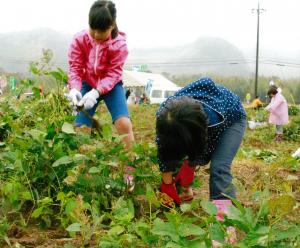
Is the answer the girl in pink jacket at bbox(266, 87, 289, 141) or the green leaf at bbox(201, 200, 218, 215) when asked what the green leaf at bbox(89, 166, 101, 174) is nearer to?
the green leaf at bbox(201, 200, 218, 215)

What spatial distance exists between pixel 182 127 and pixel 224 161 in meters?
0.41

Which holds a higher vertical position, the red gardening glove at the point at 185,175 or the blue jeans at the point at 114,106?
the blue jeans at the point at 114,106

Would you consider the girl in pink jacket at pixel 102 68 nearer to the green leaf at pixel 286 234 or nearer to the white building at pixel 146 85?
the green leaf at pixel 286 234

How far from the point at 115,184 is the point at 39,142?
0.37 m

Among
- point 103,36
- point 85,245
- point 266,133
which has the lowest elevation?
point 266,133

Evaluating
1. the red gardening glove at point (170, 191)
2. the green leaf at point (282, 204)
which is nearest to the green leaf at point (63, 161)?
the red gardening glove at point (170, 191)

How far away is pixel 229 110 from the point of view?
91.5 inches

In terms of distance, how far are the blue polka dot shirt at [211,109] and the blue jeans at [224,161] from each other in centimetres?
3

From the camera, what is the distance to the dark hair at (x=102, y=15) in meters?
2.74

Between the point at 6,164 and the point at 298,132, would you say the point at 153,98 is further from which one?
the point at 6,164

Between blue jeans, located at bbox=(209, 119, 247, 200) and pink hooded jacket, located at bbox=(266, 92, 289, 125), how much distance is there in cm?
703

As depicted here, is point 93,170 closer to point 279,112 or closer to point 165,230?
point 165,230

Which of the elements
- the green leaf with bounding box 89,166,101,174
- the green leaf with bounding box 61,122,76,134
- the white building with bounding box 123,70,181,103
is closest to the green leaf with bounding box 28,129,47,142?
the green leaf with bounding box 61,122,76,134

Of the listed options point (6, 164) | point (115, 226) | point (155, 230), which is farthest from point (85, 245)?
point (6, 164)
